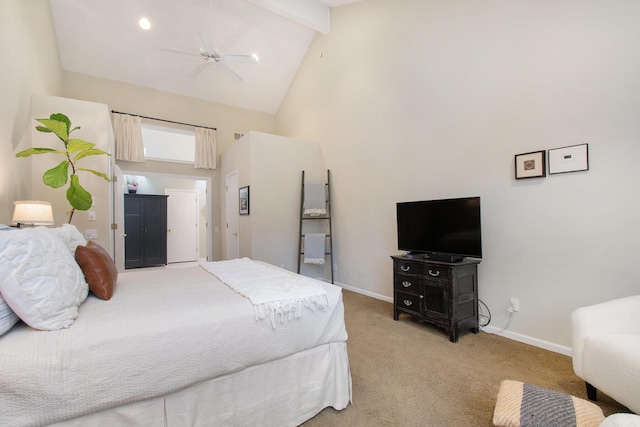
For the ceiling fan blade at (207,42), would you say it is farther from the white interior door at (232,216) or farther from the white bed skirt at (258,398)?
the white bed skirt at (258,398)

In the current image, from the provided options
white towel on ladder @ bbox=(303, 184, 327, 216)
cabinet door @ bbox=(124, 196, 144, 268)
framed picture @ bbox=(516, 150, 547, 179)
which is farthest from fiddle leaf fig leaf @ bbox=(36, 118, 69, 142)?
cabinet door @ bbox=(124, 196, 144, 268)

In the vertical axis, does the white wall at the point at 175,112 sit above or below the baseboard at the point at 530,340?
above

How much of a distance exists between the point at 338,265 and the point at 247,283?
117 inches

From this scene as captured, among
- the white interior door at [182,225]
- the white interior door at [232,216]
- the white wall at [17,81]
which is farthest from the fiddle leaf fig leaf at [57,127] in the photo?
the white interior door at [182,225]

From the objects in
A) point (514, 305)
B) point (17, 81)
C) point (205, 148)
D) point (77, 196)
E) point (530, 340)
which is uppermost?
point (205, 148)

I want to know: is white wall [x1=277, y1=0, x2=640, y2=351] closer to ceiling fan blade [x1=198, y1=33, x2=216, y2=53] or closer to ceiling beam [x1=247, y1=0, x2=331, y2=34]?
ceiling beam [x1=247, y1=0, x2=331, y2=34]

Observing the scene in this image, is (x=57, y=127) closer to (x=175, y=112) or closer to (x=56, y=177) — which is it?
(x=56, y=177)

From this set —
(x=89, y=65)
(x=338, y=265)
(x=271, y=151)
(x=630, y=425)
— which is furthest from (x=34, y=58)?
(x=630, y=425)

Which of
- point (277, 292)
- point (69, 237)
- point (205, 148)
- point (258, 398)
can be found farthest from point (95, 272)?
point (205, 148)

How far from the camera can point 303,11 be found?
4.26m

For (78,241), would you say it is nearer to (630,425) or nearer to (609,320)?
(630,425)

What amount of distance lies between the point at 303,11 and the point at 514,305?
4.74 metres

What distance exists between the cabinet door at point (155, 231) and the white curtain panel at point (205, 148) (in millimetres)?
1958

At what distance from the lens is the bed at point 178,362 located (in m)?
1.01
